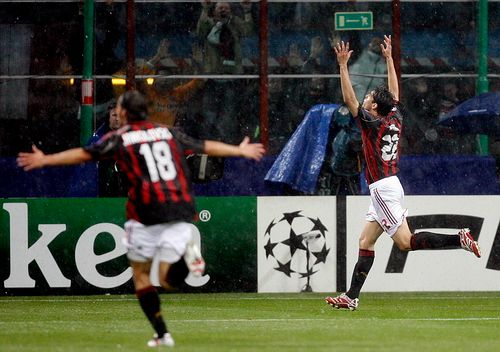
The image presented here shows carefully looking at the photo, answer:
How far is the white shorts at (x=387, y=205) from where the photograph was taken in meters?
15.2

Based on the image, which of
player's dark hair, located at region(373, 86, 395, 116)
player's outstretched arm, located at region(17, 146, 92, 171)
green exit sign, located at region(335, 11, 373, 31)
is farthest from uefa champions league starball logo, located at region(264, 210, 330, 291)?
player's outstretched arm, located at region(17, 146, 92, 171)

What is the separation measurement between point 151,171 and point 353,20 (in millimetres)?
10261

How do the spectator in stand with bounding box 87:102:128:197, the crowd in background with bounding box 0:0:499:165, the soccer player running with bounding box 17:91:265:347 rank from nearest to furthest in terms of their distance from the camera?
the soccer player running with bounding box 17:91:265:347
the spectator in stand with bounding box 87:102:128:197
the crowd in background with bounding box 0:0:499:165

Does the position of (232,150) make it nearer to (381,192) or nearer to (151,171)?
(151,171)

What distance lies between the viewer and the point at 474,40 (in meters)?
21.4

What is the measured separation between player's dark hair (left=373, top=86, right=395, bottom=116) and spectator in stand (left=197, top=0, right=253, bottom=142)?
606cm

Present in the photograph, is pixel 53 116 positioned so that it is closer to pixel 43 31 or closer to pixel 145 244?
pixel 43 31

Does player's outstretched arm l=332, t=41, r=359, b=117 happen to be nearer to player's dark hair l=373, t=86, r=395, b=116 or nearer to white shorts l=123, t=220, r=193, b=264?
player's dark hair l=373, t=86, r=395, b=116

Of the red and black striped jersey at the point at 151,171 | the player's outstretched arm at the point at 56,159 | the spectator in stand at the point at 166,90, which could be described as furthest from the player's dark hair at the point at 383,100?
the spectator in stand at the point at 166,90

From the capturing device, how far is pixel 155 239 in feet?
37.9

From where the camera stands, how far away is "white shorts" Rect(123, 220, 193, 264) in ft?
37.7

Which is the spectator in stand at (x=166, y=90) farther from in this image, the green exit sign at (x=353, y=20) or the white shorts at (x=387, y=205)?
the white shorts at (x=387, y=205)

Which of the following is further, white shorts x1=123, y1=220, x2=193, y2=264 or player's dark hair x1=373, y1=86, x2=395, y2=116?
player's dark hair x1=373, y1=86, x2=395, y2=116

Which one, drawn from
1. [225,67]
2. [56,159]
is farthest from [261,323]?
[225,67]
